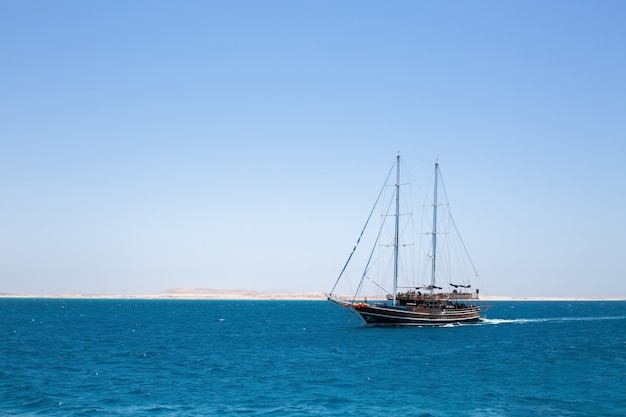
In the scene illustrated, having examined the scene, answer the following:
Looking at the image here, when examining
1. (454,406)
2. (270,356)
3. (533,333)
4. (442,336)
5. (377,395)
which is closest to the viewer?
(454,406)

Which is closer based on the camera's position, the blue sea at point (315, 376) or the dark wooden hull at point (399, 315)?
the blue sea at point (315, 376)

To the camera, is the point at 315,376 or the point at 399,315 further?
the point at 399,315

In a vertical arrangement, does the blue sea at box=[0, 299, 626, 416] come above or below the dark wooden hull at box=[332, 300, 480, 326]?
below

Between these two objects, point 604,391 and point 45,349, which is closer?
point 604,391

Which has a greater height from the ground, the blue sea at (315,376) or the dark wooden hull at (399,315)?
the dark wooden hull at (399,315)

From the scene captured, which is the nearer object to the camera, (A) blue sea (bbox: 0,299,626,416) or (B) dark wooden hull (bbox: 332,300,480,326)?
(A) blue sea (bbox: 0,299,626,416)

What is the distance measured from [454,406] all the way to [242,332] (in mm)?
64093

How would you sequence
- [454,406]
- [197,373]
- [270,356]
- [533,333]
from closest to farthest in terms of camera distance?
[454,406], [197,373], [270,356], [533,333]

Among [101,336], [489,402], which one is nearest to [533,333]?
[489,402]

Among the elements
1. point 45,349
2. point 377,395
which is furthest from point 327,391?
point 45,349

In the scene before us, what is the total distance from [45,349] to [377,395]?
149ft

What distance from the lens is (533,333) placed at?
312 feet

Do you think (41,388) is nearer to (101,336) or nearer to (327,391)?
(327,391)

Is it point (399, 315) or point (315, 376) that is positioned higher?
point (399, 315)
